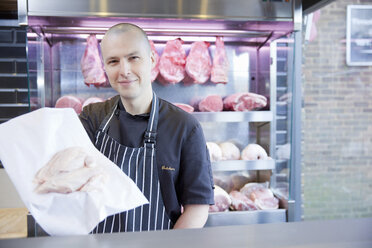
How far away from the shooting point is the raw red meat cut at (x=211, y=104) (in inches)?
98.0

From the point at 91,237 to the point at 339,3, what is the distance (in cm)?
353

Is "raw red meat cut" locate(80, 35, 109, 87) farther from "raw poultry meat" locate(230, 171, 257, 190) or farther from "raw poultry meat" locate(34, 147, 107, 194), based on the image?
"raw poultry meat" locate(34, 147, 107, 194)

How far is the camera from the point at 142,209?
147 cm

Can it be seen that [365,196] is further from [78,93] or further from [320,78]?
→ [78,93]

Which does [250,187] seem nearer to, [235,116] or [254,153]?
[254,153]

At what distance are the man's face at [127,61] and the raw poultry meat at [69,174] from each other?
781 millimetres

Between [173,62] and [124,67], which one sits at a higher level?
[173,62]

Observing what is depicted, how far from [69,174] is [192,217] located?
873 mm

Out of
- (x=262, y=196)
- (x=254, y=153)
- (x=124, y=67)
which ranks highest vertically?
(x=124, y=67)

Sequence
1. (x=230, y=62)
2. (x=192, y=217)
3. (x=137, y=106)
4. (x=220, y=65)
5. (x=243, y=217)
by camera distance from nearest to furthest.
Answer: (x=192, y=217)
(x=137, y=106)
(x=243, y=217)
(x=220, y=65)
(x=230, y=62)

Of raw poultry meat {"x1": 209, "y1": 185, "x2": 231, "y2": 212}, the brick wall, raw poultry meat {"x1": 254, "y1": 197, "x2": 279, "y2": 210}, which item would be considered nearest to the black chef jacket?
raw poultry meat {"x1": 209, "y1": 185, "x2": 231, "y2": 212}

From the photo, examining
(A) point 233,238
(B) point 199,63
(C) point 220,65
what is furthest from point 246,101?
(A) point 233,238

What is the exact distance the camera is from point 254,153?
2.47m

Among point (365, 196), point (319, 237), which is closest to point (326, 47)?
point (365, 196)
